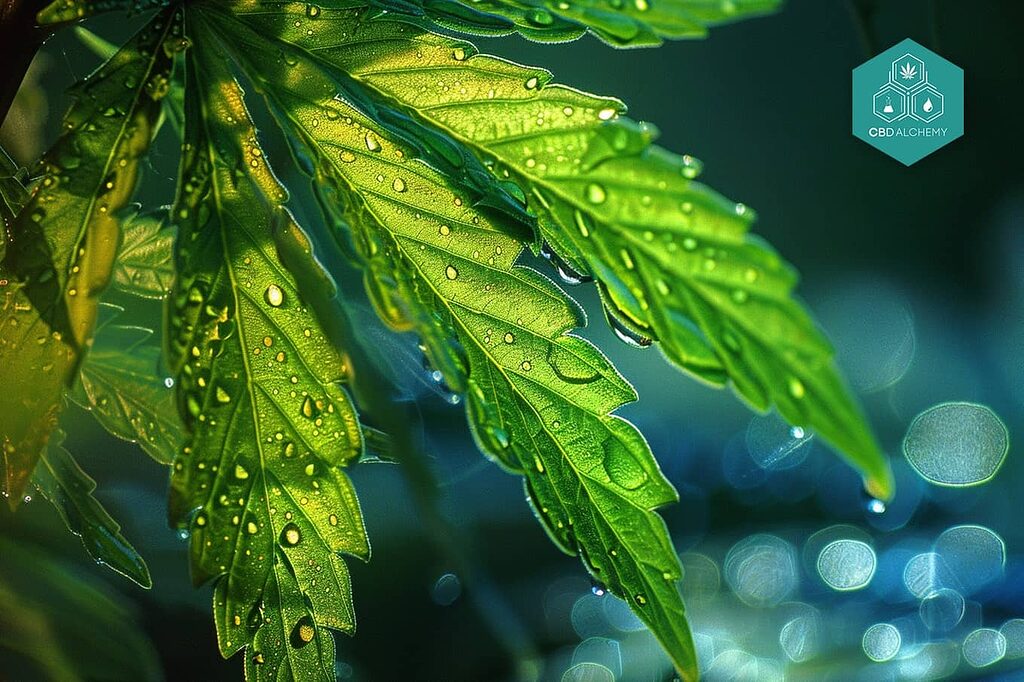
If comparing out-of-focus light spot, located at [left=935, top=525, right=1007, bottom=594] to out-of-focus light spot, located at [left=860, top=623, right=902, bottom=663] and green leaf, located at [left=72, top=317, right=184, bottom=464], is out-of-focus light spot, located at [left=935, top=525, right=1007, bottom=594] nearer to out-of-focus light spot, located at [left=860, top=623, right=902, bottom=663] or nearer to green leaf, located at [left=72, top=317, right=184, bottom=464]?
out-of-focus light spot, located at [left=860, top=623, right=902, bottom=663]

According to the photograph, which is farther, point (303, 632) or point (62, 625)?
point (62, 625)

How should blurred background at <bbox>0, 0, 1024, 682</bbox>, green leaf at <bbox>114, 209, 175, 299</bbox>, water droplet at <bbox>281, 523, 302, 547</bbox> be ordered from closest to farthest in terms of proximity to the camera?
water droplet at <bbox>281, 523, 302, 547</bbox> < green leaf at <bbox>114, 209, 175, 299</bbox> < blurred background at <bbox>0, 0, 1024, 682</bbox>

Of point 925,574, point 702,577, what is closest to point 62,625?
point 702,577

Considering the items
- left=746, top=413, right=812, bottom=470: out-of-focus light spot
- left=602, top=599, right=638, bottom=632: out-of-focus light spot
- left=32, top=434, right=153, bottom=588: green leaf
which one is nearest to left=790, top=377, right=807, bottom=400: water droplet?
left=32, top=434, right=153, bottom=588: green leaf

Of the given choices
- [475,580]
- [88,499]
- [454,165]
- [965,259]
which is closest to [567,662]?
[475,580]

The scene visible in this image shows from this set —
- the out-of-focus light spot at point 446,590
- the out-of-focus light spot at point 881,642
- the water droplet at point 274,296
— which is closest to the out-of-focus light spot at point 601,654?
the out-of-focus light spot at point 446,590

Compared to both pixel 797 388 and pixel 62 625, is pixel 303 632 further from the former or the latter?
pixel 62 625

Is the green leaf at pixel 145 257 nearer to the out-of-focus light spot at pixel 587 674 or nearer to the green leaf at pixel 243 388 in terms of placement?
the green leaf at pixel 243 388
